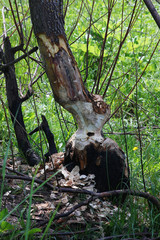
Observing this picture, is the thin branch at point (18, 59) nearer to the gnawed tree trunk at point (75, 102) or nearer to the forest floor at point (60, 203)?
the gnawed tree trunk at point (75, 102)

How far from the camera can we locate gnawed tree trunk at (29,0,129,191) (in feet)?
6.82

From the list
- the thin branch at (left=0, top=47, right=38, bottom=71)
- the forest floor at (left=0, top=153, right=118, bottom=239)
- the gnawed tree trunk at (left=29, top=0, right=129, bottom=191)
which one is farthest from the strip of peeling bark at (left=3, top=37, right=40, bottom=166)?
the gnawed tree trunk at (left=29, top=0, right=129, bottom=191)

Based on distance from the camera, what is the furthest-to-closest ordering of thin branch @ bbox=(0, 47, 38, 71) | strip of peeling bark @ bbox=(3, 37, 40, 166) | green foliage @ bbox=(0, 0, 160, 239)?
strip of peeling bark @ bbox=(3, 37, 40, 166)
thin branch @ bbox=(0, 47, 38, 71)
green foliage @ bbox=(0, 0, 160, 239)

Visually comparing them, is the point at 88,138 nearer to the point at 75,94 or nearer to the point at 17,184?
the point at 75,94

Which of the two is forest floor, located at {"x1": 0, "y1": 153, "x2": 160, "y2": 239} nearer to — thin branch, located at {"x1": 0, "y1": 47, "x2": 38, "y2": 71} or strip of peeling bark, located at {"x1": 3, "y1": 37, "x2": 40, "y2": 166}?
strip of peeling bark, located at {"x1": 3, "y1": 37, "x2": 40, "y2": 166}

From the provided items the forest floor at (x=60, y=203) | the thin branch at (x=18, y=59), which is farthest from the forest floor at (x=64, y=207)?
the thin branch at (x=18, y=59)

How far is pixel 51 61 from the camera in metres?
2.14

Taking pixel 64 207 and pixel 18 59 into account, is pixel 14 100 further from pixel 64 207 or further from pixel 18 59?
pixel 64 207

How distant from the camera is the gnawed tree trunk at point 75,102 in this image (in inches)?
81.8

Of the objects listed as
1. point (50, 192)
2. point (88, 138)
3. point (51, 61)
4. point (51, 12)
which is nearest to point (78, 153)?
point (88, 138)

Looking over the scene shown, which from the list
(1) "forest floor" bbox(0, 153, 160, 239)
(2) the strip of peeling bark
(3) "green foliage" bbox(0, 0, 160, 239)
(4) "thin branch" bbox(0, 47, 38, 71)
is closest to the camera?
(1) "forest floor" bbox(0, 153, 160, 239)

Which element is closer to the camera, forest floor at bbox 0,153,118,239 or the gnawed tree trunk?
forest floor at bbox 0,153,118,239

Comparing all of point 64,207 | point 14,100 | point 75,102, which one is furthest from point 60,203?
point 14,100

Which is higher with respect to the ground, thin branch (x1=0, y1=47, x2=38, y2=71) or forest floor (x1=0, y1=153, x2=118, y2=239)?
thin branch (x1=0, y1=47, x2=38, y2=71)
